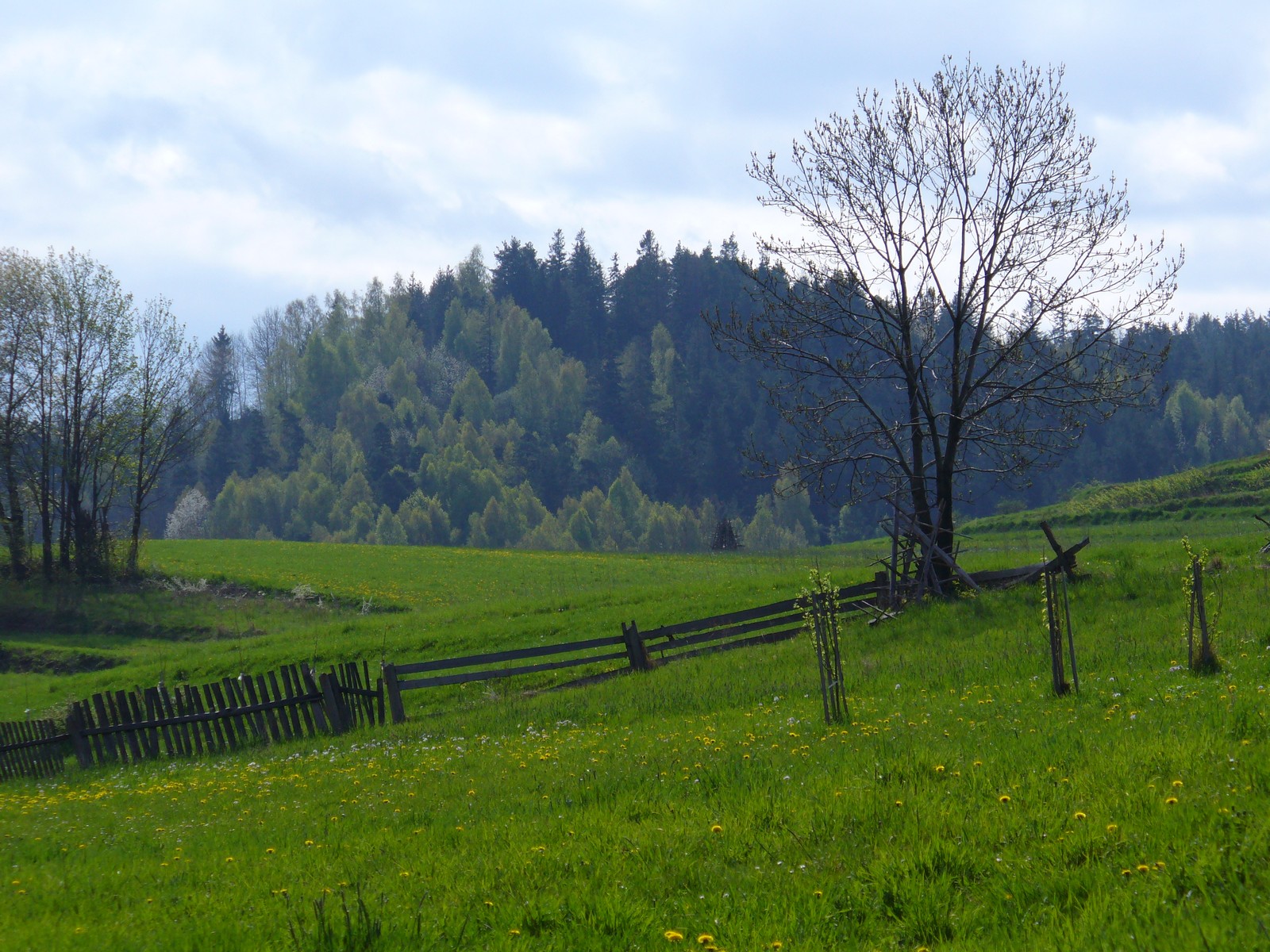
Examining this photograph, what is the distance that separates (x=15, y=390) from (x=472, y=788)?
47318mm

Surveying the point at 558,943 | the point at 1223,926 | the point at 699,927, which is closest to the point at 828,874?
the point at 699,927

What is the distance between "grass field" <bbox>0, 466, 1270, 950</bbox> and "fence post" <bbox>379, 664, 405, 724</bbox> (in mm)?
1228

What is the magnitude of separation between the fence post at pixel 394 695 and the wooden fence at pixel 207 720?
39cm

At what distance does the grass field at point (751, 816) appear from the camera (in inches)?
192

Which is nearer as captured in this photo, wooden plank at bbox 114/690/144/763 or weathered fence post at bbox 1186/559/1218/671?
weathered fence post at bbox 1186/559/1218/671

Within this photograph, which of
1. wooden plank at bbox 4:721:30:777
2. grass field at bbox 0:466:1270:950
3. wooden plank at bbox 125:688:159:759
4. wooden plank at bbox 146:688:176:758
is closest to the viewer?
grass field at bbox 0:466:1270:950

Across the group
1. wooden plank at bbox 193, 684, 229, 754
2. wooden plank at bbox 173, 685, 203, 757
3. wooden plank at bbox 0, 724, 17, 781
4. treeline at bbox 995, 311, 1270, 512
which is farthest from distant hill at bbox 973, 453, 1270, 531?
treeline at bbox 995, 311, 1270, 512

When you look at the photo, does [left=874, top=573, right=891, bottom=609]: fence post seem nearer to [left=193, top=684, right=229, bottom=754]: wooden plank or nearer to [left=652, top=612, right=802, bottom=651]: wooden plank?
[left=652, top=612, right=802, bottom=651]: wooden plank

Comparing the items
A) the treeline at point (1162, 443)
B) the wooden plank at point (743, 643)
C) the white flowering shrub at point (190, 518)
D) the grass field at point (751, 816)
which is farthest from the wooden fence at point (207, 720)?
the treeline at point (1162, 443)

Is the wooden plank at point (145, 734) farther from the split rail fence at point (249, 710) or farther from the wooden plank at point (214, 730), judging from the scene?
the wooden plank at point (214, 730)

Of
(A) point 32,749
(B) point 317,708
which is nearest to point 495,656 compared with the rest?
(B) point 317,708

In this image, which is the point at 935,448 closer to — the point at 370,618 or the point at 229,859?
the point at 229,859

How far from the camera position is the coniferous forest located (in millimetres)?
126312

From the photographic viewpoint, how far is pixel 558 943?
193 inches
